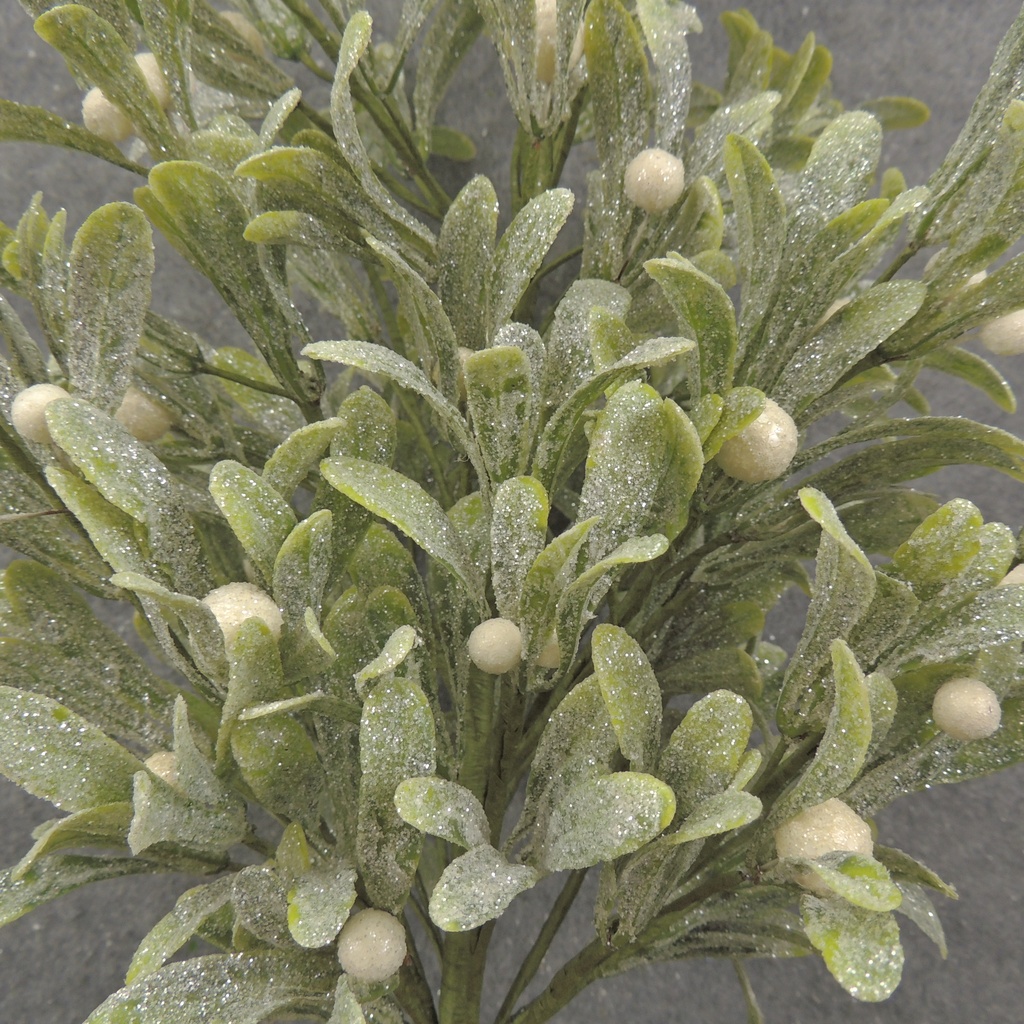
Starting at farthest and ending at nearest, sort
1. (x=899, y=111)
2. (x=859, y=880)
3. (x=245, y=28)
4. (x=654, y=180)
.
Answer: (x=899, y=111), (x=245, y=28), (x=654, y=180), (x=859, y=880)

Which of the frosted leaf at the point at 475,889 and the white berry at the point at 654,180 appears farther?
the white berry at the point at 654,180

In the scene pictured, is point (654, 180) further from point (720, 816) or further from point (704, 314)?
point (720, 816)

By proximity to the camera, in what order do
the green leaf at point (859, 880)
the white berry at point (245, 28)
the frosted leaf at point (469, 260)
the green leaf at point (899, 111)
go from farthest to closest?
the green leaf at point (899, 111) < the white berry at point (245, 28) < the frosted leaf at point (469, 260) < the green leaf at point (859, 880)

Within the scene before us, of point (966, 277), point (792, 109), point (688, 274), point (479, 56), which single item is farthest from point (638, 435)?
point (479, 56)

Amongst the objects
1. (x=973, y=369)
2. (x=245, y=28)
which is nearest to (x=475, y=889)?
(x=973, y=369)

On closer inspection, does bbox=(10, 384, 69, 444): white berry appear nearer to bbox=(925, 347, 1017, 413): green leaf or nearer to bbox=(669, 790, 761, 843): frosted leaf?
bbox=(669, 790, 761, 843): frosted leaf

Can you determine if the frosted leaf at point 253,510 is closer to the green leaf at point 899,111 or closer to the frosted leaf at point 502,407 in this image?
the frosted leaf at point 502,407

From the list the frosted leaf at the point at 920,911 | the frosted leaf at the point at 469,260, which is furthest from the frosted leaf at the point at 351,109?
the frosted leaf at the point at 920,911
